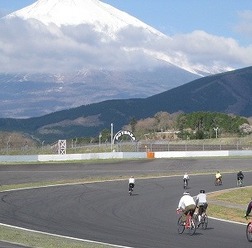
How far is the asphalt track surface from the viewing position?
28.6 m

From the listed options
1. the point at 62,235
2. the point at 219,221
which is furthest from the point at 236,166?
the point at 62,235

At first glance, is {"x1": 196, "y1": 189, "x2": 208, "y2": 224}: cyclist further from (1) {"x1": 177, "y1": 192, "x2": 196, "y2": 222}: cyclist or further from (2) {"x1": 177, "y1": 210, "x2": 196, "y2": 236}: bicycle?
(1) {"x1": 177, "y1": 192, "x2": 196, "y2": 222}: cyclist

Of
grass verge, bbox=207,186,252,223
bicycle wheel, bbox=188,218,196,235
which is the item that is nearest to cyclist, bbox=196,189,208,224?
bicycle wheel, bbox=188,218,196,235

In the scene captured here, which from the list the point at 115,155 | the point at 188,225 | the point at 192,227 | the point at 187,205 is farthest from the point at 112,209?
the point at 115,155

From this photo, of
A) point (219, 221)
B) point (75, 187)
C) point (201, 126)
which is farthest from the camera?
point (201, 126)

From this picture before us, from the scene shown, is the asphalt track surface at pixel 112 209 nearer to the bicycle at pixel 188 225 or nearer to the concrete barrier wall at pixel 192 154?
the bicycle at pixel 188 225

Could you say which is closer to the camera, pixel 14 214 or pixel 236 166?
pixel 14 214

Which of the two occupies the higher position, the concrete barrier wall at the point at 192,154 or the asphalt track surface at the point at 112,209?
the concrete barrier wall at the point at 192,154

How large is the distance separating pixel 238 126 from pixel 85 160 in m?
91.2

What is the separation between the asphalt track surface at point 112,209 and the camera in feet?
93.9

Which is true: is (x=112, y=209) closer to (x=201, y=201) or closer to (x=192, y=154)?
(x=201, y=201)

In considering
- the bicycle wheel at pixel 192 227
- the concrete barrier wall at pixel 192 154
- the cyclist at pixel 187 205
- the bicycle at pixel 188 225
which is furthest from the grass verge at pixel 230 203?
the concrete barrier wall at pixel 192 154

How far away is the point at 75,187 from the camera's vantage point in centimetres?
5622

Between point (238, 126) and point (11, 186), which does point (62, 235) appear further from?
point (238, 126)
